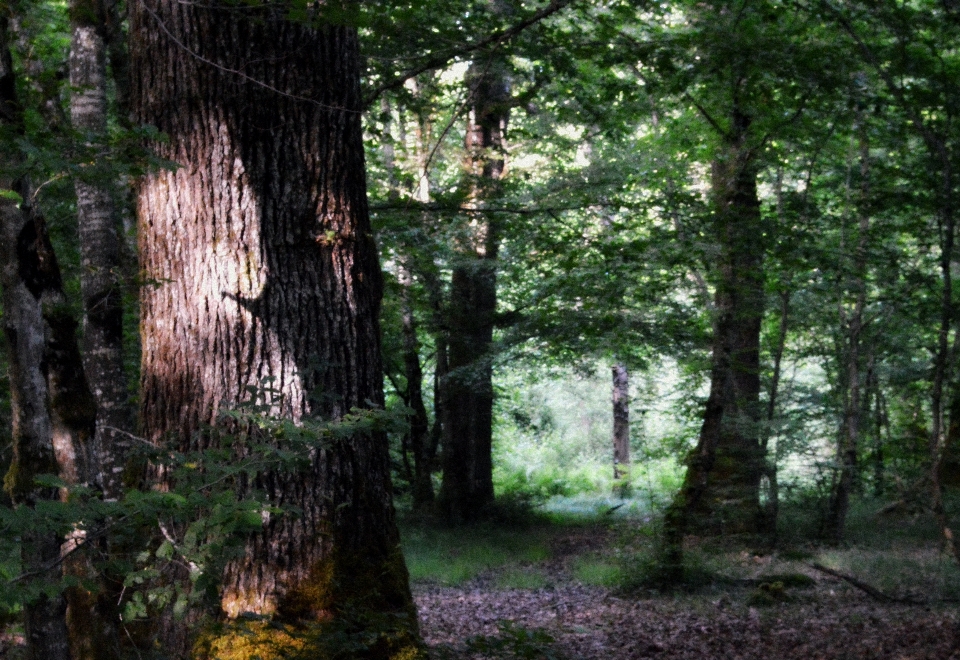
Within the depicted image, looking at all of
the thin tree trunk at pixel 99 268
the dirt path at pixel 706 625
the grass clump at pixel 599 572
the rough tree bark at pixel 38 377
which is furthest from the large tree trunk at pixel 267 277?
the grass clump at pixel 599 572

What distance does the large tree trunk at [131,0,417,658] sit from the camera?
3836 mm

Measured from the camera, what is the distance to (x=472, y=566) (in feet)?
38.5

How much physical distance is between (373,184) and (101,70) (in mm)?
5314

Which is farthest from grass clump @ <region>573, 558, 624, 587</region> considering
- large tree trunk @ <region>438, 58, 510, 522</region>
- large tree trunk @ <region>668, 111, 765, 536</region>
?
large tree trunk @ <region>438, 58, 510, 522</region>

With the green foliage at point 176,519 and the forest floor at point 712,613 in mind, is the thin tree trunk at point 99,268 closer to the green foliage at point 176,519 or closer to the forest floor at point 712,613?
the forest floor at point 712,613

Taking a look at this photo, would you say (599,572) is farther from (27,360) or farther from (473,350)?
(27,360)

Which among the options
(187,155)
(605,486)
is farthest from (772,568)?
(605,486)

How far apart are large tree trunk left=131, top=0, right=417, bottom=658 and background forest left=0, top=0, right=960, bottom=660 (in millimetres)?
15

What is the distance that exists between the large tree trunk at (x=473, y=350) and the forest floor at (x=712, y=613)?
3374 millimetres

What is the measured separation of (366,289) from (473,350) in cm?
1002

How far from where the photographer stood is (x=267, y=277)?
3.92 meters

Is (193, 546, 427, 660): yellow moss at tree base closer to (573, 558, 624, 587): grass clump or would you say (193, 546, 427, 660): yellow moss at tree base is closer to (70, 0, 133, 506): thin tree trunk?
(70, 0, 133, 506): thin tree trunk

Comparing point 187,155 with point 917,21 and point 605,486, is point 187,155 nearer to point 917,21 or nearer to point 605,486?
point 917,21

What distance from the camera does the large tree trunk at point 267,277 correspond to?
384cm
